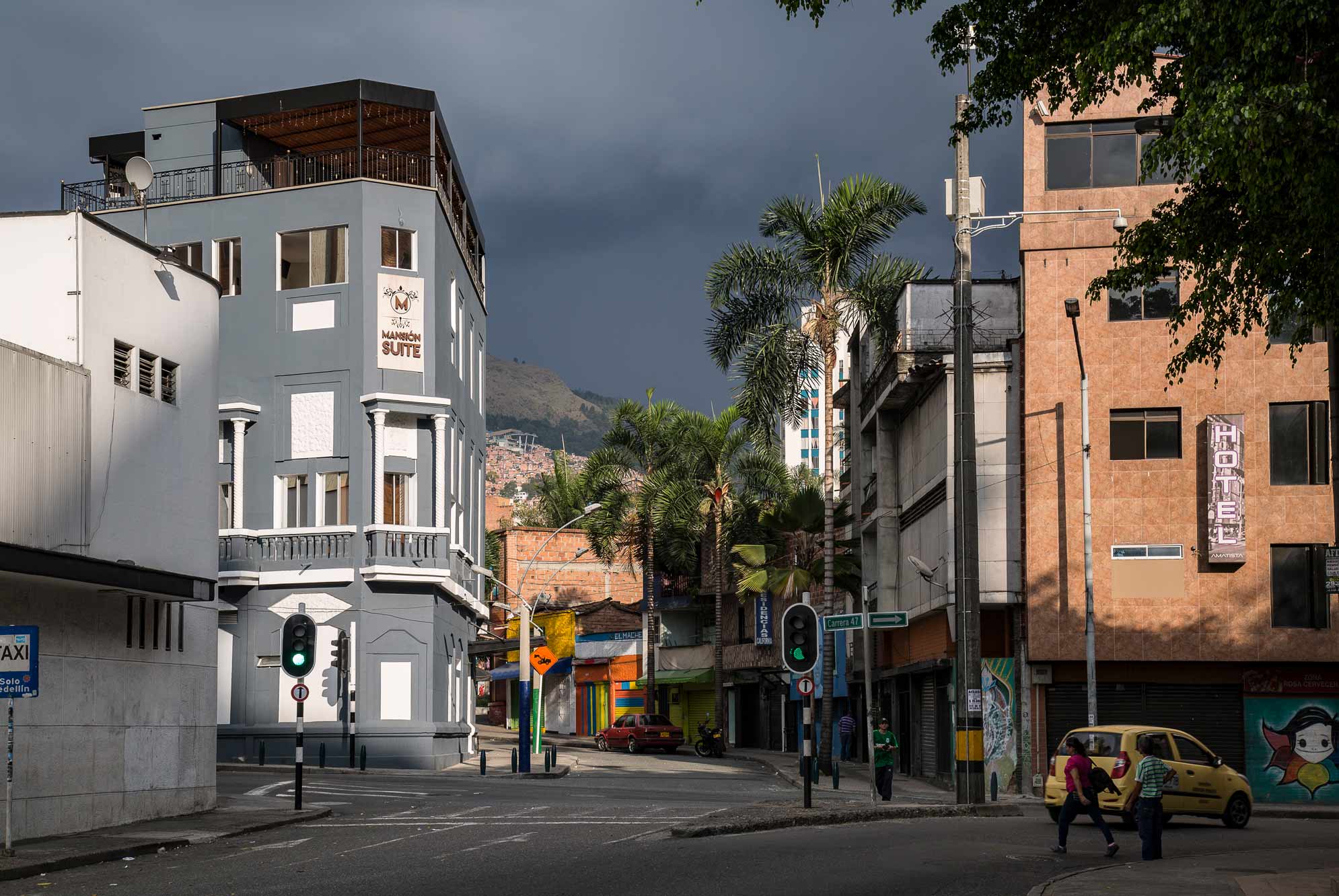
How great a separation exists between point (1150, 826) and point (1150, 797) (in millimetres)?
360

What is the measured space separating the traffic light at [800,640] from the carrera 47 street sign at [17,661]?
990 centimetres

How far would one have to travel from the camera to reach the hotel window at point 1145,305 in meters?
33.2

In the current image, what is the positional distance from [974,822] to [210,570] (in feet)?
43.8

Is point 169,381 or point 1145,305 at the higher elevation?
point 1145,305

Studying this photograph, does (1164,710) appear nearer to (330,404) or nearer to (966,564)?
(966,564)

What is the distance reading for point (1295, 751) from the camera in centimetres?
3256

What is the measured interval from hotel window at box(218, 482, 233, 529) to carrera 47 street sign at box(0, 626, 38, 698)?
2580 centimetres

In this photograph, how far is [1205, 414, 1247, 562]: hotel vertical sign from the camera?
32.0 meters

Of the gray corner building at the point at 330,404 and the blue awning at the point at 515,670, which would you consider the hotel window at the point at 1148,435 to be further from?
the blue awning at the point at 515,670

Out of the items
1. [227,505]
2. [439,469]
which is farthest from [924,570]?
[227,505]

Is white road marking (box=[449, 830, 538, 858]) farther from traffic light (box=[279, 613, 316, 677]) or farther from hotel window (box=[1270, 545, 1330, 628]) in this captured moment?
hotel window (box=[1270, 545, 1330, 628])

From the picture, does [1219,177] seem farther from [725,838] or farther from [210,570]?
[210,570]

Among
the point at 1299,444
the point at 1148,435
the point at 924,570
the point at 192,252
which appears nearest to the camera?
the point at 1299,444

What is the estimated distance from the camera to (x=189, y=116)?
45.7m
